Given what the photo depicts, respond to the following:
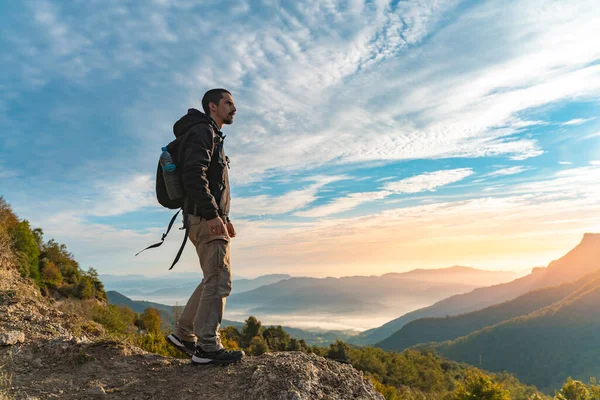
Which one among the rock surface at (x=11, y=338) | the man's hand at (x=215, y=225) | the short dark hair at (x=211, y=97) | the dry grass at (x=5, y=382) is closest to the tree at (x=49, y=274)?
the rock surface at (x=11, y=338)

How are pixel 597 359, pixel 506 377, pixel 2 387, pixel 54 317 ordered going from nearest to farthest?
pixel 2 387 → pixel 54 317 → pixel 506 377 → pixel 597 359

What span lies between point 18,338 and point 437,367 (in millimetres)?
82230

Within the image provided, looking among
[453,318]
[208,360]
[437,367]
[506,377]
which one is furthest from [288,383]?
[453,318]

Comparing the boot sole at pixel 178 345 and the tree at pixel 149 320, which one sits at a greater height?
the boot sole at pixel 178 345

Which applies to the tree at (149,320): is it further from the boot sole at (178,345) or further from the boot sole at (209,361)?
the boot sole at (209,361)

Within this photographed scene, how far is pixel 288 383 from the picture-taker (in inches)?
129

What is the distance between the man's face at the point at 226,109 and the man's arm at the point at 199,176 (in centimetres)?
53

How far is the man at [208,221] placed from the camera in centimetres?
355

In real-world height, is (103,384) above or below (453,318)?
above

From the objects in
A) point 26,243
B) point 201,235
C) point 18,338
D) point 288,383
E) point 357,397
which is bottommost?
point 357,397

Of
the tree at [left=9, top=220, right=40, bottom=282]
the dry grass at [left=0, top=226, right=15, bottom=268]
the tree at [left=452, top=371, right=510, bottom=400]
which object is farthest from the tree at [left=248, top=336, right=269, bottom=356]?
the dry grass at [left=0, top=226, right=15, bottom=268]

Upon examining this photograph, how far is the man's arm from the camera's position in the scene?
3.51 metres

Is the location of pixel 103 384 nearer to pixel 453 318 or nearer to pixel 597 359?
pixel 597 359

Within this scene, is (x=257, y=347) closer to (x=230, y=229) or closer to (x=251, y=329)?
(x=251, y=329)
